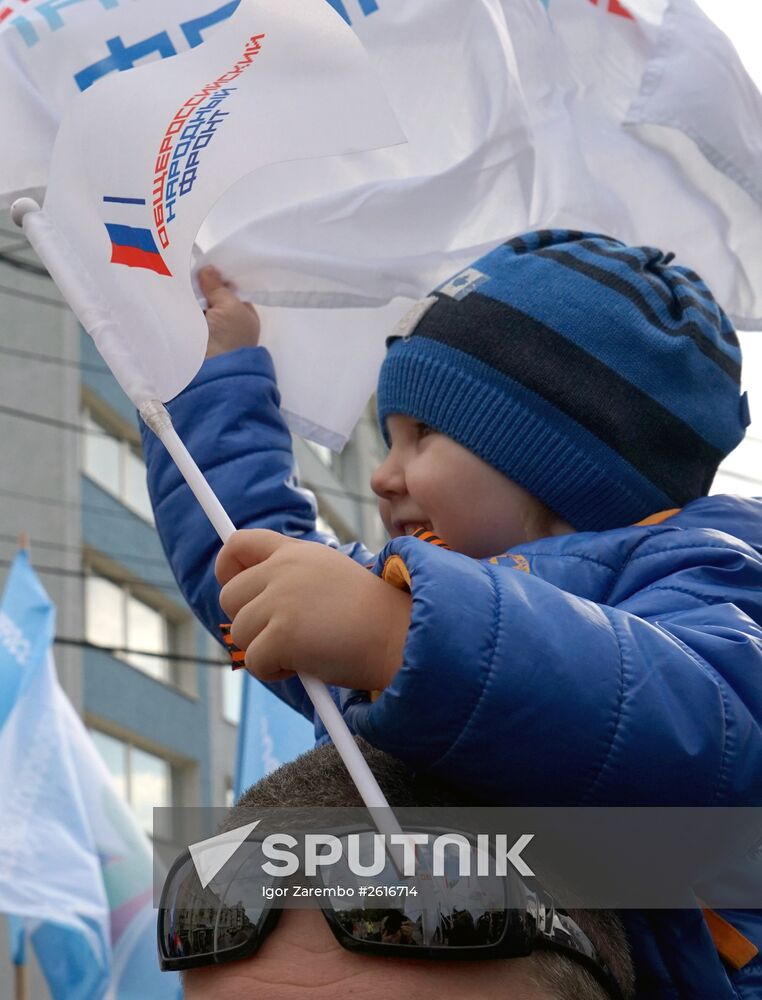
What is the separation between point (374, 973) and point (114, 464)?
1438 cm

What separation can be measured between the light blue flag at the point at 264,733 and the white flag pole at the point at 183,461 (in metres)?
2.97

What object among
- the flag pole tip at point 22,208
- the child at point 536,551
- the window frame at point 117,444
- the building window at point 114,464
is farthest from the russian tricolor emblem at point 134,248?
the building window at point 114,464

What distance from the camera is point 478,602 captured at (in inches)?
50.4

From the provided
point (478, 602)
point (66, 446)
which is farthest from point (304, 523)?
point (66, 446)

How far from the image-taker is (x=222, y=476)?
88.3 inches

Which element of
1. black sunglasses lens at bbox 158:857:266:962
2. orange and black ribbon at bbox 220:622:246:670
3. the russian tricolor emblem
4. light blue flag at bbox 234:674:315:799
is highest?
the russian tricolor emblem

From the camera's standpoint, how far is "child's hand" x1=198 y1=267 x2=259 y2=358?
2.38m

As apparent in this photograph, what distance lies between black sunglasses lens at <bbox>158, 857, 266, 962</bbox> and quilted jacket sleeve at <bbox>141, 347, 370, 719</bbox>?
84 centimetres

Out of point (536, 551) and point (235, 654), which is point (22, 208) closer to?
point (235, 654)

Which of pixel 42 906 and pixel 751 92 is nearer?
pixel 751 92

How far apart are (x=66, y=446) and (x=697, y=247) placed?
1222cm

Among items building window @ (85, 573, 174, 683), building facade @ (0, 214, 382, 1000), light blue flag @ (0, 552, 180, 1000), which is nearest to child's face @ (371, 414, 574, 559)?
light blue flag @ (0, 552, 180, 1000)

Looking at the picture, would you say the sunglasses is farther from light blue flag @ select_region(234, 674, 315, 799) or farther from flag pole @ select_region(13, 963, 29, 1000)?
flag pole @ select_region(13, 963, 29, 1000)

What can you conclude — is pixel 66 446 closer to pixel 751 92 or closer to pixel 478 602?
pixel 751 92
